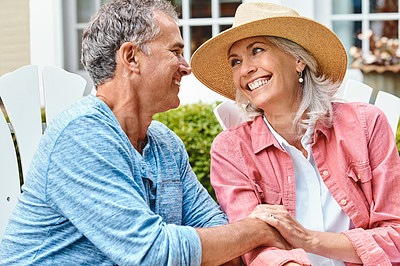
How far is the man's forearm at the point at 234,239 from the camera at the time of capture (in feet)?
5.81

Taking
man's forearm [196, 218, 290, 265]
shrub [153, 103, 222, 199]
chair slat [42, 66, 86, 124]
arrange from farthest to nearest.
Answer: shrub [153, 103, 222, 199]
chair slat [42, 66, 86, 124]
man's forearm [196, 218, 290, 265]

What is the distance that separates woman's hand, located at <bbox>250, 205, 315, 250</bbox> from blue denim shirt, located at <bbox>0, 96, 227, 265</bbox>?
410mm

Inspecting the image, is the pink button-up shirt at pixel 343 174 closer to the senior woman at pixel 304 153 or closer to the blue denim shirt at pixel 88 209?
the senior woman at pixel 304 153

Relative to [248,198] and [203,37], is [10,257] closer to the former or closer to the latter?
[248,198]

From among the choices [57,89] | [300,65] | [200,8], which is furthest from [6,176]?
[200,8]

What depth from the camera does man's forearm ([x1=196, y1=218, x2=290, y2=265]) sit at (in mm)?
1771

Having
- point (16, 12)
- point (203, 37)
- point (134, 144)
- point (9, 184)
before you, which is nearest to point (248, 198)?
point (134, 144)

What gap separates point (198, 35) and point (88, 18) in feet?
4.12

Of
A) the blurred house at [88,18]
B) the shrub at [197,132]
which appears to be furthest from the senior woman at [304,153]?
the blurred house at [88,18]

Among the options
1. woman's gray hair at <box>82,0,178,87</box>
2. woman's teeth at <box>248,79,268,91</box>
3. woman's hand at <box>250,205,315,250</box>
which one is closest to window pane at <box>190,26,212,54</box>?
woman's teeth at <box>248,79,268,91</box>

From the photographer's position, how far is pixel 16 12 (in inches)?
221

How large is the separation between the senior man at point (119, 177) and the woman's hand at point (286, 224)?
0.04 metres

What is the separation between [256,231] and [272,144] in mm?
476

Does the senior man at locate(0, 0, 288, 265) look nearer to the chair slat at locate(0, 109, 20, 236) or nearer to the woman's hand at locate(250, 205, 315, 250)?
the woman's hand at locate(250, 205, 315, 250)
